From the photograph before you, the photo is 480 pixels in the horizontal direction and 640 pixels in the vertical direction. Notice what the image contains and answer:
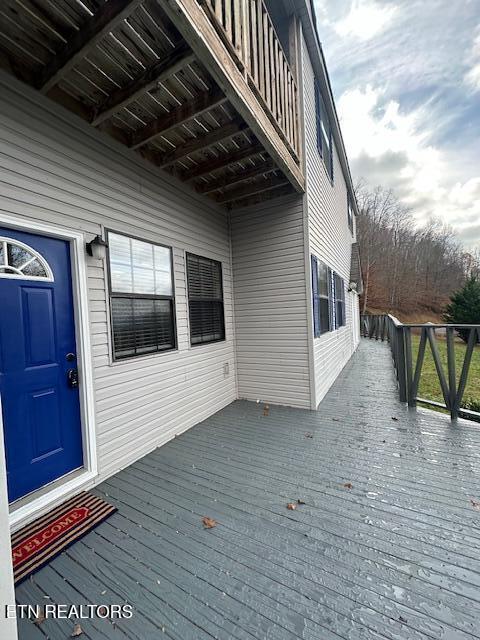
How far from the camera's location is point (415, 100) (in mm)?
10047

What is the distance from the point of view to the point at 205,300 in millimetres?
4398

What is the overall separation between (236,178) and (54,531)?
4450mm

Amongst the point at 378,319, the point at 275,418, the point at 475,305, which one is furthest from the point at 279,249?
the point at 475,305

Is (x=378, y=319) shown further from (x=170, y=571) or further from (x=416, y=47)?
(x=170, y=571)

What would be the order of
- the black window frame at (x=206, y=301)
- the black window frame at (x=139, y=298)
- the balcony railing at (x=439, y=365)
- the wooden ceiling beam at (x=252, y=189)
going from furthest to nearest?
the wooden ceiling beam at (x=252, y=189)
the black window frame at (x=206, y=301)
the balcony railing at (x=439, y=365)
the black window frame at (x=139, y=298)

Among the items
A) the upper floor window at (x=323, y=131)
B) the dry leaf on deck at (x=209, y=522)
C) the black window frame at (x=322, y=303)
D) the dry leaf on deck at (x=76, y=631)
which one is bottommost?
the dry leaf on deck at (x=209, y=522)

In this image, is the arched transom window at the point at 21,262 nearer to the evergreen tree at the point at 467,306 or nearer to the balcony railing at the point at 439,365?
the balcony railing at the point at 439,365

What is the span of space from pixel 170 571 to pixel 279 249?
4222 millimetres

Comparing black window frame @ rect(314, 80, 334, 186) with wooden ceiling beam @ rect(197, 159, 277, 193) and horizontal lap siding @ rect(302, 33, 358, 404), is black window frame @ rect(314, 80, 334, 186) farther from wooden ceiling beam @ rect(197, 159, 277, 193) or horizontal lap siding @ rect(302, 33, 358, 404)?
wooden ceiling beam @ rect(197, 159, 277, 193)

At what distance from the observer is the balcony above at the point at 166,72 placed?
1745mm

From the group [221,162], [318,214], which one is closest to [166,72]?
[221,162]

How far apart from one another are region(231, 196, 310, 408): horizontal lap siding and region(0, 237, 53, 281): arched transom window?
10.6 ft

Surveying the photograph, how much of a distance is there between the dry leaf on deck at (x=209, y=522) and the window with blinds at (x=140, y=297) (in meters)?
1.76

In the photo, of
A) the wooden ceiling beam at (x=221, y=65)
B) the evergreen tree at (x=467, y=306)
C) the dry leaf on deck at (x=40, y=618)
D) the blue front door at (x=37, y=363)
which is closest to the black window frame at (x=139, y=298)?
the blue front door at (x=37, y=363)
